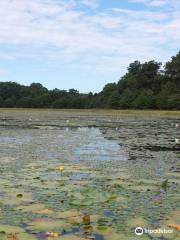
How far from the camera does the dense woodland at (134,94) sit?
6512cm

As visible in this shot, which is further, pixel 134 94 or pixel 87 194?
pixel 134 94

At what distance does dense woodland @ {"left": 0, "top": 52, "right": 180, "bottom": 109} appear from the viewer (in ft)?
214

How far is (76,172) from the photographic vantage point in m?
9.28

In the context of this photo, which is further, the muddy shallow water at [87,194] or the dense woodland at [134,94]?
the dense woodland at [134,94]

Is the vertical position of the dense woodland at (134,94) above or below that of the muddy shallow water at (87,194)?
above

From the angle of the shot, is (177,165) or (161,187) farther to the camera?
(177,165)

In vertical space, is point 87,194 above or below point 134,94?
below

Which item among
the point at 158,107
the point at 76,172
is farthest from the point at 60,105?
the point at 76,172

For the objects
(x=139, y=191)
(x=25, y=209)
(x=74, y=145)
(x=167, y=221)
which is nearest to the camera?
(x=167, y=221)

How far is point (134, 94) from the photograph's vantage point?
7062cm

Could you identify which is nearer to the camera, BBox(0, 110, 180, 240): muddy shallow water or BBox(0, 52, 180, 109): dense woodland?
BBox(0, 110, 180, 240): muddy shallow water

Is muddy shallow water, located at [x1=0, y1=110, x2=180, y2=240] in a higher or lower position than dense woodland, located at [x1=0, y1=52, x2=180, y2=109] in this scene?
lower

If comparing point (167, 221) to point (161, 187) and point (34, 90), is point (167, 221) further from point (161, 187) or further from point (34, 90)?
point (34, 90)

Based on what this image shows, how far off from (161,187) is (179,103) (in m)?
53.1
